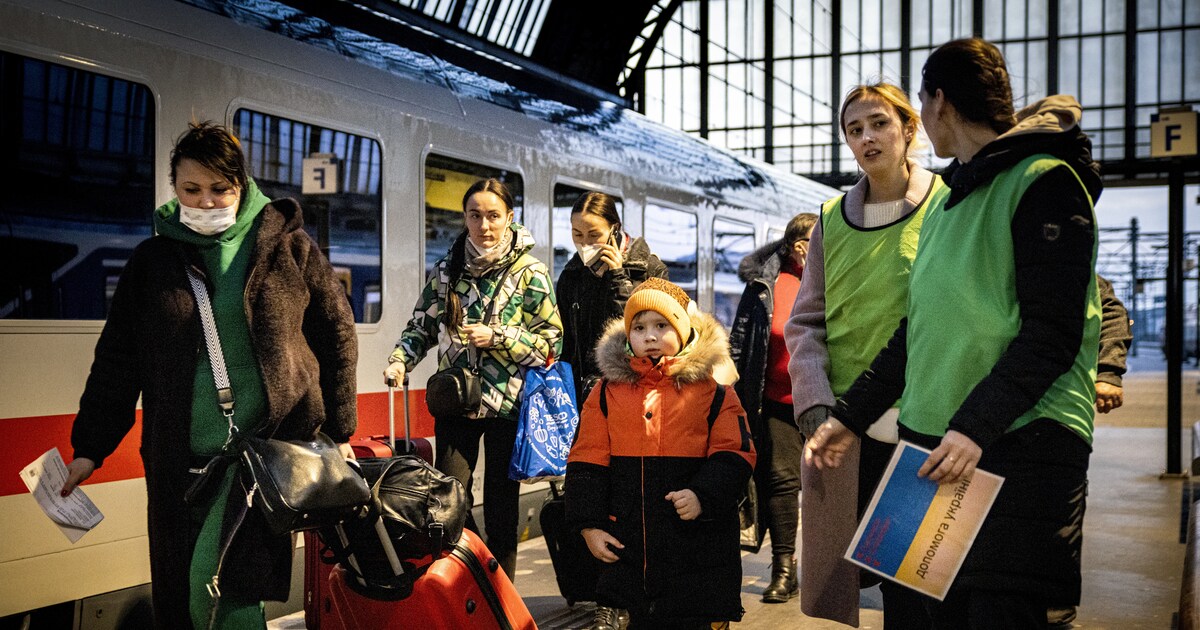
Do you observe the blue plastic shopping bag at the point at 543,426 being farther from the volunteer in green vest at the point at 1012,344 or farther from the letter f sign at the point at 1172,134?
the letter f sign at the point at 1172,134

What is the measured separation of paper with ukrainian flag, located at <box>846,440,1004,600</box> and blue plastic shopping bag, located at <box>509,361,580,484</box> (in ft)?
8.26

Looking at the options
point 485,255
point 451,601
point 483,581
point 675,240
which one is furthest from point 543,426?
point 675,240

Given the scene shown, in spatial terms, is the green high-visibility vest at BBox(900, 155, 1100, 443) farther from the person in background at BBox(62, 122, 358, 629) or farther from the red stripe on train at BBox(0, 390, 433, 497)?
the red stripe on train at BBox(0, 390, 433, 497)

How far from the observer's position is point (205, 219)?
3.26m

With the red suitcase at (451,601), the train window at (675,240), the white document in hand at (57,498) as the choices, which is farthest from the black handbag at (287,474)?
the train window at (675,240)

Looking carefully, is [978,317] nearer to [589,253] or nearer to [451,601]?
[451,601]

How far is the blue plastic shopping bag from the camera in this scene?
485 cm

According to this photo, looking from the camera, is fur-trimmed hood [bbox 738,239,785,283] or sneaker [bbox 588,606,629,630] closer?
sneaker [bbox 588,606,629,630]

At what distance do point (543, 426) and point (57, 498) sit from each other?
2070 mm

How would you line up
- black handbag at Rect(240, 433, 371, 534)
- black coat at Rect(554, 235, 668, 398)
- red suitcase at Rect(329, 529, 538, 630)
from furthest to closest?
1. black coat at Rect(554, 235, 668, 398)
2. red suitcase at Rect(329, 529, 538, 630)
3. black handbag at Rect(240, 433, 371, 534)

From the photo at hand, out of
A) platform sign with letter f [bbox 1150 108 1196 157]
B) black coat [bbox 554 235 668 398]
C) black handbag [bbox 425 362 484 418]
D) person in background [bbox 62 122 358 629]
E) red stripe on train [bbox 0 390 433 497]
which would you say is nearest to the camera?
person in background [bbox 62 122 358 629]

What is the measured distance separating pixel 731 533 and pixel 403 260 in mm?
2780

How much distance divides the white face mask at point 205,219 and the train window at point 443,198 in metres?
2.91

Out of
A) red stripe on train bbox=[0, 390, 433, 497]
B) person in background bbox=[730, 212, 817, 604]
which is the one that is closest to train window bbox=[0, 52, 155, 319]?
red stripe on train bbox=[0, 390, 433, 497]
